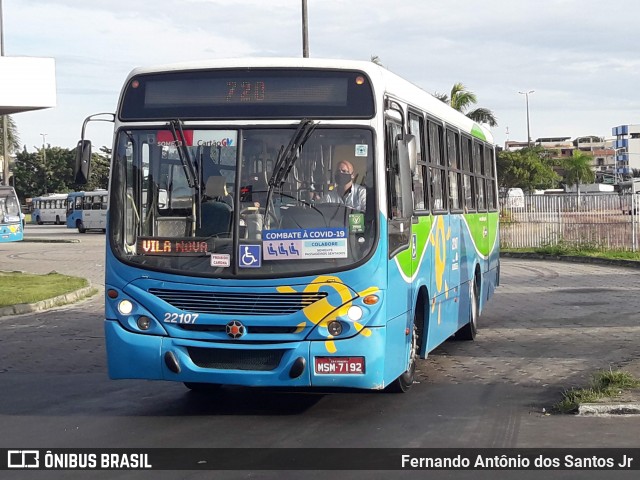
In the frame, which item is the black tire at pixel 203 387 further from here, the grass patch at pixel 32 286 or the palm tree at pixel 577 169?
the palm tree at pixel 577 169

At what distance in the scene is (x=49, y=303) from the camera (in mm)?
20016

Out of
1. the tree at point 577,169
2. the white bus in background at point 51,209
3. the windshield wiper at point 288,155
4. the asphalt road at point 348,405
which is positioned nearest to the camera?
the asphalt road at point 348,405

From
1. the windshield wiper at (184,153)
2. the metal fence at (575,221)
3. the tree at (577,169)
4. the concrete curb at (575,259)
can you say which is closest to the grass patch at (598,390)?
the windshield wiper at (184,153)

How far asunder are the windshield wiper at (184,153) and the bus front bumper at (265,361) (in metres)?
1.33

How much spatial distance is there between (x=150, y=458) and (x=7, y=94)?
20792mm

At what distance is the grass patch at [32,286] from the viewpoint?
20.0 m

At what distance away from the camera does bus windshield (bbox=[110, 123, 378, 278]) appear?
8.41 meters

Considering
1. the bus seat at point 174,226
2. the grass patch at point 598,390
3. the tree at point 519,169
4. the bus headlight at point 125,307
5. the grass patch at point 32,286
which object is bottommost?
the grass patch at point 598,390

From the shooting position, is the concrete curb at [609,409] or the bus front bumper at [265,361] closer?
the bus front bumper at [265,361]

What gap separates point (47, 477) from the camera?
6918 mm

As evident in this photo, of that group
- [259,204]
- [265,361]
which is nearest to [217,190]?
[259,204]

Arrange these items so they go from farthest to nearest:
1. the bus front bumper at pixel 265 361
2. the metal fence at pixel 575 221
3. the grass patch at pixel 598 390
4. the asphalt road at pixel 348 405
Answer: the metal fence at pixel 575 221 < the grass patch at pixel 598 390 < the bus front bumper at pixel 265 361 < the asphalt road at pixel 348 405

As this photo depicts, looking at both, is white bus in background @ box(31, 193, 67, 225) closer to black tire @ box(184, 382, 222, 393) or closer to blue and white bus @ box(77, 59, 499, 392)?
black tire @ box(184, 382, 222, 393)

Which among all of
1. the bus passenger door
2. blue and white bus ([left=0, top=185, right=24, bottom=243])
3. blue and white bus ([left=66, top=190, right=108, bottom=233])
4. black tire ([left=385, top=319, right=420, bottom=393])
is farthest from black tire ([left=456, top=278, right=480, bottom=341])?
blue and white bus ([left=66, top=190, right=108, bottom=233])
